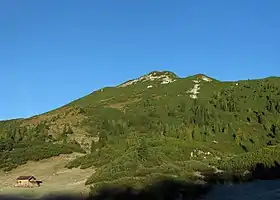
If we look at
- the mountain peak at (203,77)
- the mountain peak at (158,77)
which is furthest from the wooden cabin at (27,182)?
the mountain peak at (158,77)

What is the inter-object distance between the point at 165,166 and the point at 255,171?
11.1 metres

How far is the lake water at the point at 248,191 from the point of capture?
45438 mm

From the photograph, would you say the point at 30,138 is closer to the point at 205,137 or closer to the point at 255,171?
the point at 205,137

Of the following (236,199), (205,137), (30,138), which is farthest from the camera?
(30,138)

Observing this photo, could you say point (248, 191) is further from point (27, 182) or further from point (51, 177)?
point (51, 177)

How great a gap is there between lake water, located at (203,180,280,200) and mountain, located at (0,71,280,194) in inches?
219

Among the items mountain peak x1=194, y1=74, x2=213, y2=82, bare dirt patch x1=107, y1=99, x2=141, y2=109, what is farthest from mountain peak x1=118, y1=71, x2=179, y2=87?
bare dirt patch x1=107, y1=99, x2=141, y2=109

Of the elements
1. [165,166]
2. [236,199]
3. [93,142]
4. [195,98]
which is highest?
[195,98]

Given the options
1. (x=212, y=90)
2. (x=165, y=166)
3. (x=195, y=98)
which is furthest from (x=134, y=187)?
(x=212, y=90)

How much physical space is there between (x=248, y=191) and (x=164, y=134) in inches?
1658

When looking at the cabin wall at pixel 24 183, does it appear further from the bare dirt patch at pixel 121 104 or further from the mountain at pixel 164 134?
the bare dirt patch at pixel 121 104

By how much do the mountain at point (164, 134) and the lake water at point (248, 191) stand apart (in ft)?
18.3

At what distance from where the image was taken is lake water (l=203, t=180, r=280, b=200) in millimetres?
45438

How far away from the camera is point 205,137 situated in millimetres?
87438
